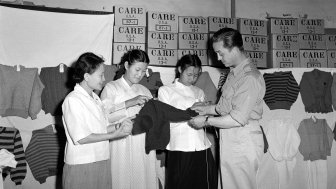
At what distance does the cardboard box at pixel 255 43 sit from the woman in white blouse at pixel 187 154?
1.43m

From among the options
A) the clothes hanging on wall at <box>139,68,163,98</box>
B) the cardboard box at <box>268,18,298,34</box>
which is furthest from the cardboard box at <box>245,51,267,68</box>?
the clothes hanging on wall at <box>139,68,163,98</box>

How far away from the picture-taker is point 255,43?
4473 millimetres

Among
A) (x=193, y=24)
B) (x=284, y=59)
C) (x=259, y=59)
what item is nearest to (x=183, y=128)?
(x=193, y=24)

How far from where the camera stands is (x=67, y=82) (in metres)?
3.93

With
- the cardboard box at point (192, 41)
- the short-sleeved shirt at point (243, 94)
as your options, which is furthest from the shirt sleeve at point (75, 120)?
the cardboard box at point (192, 41)

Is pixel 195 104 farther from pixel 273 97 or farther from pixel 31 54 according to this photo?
→ pixel 31 54

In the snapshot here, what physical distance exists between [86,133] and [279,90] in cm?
326

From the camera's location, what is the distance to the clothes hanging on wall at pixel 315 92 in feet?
15.1

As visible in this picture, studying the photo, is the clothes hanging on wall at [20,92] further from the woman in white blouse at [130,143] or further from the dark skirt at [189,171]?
the dark skirt at [189,171]

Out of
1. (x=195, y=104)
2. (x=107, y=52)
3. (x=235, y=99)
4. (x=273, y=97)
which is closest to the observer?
(x=235, y=99)

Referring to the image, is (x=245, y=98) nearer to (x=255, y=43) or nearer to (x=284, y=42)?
(x=255, y=43)

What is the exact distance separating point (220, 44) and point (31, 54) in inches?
101

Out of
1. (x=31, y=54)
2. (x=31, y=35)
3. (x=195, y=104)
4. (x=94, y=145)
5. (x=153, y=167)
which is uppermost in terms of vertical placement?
(x=31, y=35)

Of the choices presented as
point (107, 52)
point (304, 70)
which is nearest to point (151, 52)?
point (107, 52)
